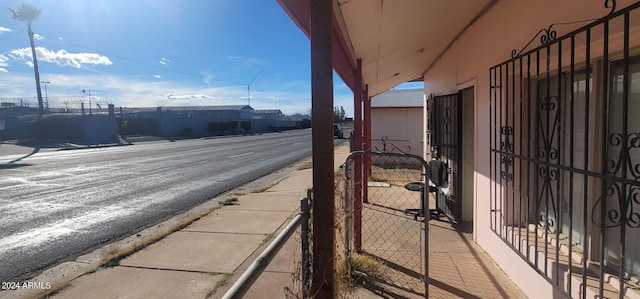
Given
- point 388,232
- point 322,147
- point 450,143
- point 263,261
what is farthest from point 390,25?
point 263,261

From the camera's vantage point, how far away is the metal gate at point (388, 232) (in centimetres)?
394

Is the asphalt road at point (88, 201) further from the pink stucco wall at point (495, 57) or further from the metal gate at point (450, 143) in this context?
the pink stucco wall at point (495, 57)

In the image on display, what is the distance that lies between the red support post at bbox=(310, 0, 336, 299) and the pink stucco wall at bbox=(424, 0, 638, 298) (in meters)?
1.71

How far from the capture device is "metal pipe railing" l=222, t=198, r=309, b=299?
4.22 ft

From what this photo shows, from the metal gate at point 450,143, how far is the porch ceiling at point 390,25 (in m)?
1.03

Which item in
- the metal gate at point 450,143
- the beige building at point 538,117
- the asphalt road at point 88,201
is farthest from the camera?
the metal gate at point 450,143

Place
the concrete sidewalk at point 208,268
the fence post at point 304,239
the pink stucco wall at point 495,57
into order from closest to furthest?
the fence post at point 304,239, the pink stucco wall at point 495,57, the concrete sidewalk at point 208,268

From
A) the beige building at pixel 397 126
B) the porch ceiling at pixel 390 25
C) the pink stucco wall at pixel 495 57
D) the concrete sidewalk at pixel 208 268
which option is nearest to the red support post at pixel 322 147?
the concrete sidewalk at pixel 208 268

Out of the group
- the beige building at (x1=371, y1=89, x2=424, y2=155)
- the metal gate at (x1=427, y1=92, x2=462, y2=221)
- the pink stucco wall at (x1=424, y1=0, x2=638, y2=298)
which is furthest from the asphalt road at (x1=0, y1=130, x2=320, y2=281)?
the pink stucco wall at (x1=424, y1=0, x2=638, y2=298)

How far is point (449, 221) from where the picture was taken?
253 inches

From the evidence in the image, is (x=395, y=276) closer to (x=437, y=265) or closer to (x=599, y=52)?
(x=437, y=265)

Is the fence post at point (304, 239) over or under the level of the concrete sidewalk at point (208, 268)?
over

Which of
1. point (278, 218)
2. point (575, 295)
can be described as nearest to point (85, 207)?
point (278, 218)

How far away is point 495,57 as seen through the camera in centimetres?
421
